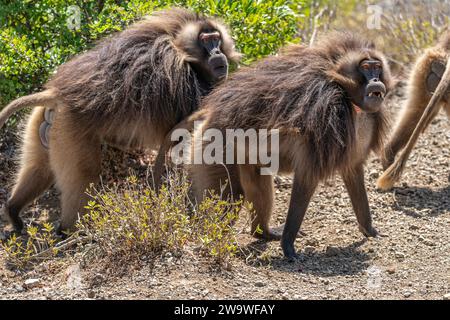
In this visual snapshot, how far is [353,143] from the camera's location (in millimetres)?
5047

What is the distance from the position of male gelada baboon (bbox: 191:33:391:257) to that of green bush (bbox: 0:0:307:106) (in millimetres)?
848

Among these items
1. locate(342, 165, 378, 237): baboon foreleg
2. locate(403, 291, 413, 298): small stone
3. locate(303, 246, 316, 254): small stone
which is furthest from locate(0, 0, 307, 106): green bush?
locate(403, 291, 413, 298): small stone

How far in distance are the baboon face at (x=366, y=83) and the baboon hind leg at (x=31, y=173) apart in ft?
6.62

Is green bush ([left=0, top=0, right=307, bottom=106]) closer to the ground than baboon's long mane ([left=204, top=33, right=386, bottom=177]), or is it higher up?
higher up

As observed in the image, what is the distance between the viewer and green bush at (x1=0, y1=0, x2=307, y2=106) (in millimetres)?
6035

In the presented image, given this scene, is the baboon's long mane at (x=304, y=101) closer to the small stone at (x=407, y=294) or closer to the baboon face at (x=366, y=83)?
the baboon face at (x=366, y=83)

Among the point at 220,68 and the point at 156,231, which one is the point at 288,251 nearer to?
the point at 156,231

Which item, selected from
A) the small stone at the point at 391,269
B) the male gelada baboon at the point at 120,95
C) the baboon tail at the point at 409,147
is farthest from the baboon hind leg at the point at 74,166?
the baboon tail at the point at 409,147

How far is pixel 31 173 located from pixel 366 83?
7.44 ft

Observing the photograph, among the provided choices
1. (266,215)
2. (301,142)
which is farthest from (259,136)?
(266,215)

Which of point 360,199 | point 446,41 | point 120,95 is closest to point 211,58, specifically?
point 120,95

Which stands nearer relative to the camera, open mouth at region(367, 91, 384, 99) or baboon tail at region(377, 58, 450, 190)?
open mouth at region(367, 91, 384, 99)

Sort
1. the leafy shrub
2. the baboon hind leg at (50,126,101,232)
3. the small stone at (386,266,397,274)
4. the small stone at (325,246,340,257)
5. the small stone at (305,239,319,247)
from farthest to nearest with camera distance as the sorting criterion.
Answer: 1. the small stone at (305,239,319,247)
2. the baboon hind leg at (50,126,101,232)
3. the small stone at (325,246,340,257)
4. the small stone at (386,266,397,274)
5. the leafy shrub

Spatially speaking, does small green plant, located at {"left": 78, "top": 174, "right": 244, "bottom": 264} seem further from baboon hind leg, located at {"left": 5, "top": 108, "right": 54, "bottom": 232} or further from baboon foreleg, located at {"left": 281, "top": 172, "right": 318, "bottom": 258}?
baboon hind leg, located at {"left": 5, "top": 108, "right": 54, "bottom": 232}
